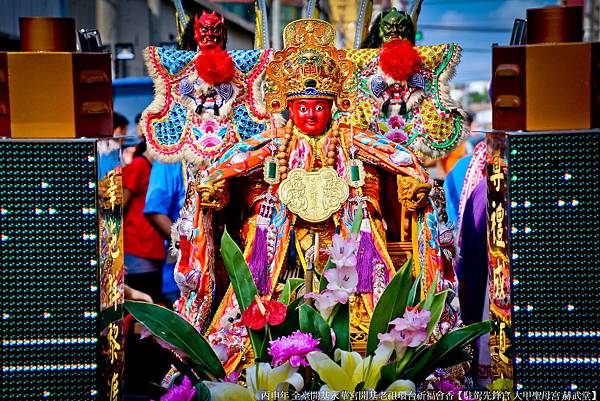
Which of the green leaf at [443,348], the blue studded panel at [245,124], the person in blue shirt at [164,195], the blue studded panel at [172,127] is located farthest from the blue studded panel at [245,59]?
the green leaf at [443,348]

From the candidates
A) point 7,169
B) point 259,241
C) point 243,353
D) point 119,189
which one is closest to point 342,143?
point 259,241

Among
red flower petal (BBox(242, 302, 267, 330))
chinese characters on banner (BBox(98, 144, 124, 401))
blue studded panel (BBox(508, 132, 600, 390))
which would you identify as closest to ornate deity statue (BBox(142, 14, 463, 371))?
chinese characters on banner (BBox(98, 144, 124, 401))

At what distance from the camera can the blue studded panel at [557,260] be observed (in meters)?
3.28

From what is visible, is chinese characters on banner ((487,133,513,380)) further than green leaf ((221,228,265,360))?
Yes

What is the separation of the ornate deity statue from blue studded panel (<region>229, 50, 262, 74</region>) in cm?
7

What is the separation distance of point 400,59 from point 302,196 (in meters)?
0.86

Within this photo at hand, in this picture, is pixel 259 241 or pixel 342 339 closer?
pixel 342 339

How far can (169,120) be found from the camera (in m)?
4.79

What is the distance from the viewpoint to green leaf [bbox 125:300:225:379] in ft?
10.3

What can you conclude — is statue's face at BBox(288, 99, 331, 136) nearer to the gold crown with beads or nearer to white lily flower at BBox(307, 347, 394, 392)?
the gold crown with beads

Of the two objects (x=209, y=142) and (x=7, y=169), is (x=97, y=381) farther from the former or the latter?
(x=209, y=142)

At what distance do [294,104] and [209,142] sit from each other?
0.55 meters

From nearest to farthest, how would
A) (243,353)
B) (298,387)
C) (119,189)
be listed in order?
(298,387) → (119,189) → (243,353)

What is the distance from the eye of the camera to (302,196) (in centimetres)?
439
